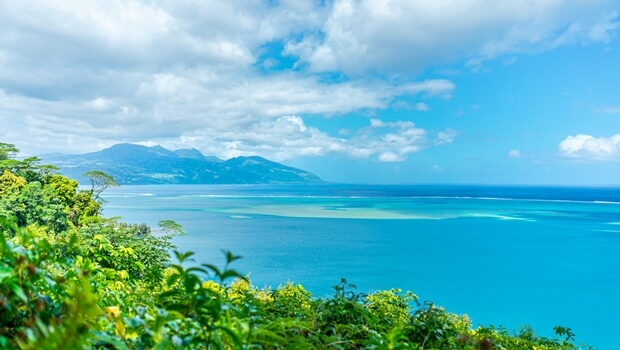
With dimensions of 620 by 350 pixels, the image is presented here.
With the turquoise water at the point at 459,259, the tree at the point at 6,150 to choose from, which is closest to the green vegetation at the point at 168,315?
the turquoise water at the point at 459,259

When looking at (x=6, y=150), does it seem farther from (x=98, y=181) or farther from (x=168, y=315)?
(x=168, y=315)

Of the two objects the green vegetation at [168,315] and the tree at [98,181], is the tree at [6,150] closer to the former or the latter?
the tree at [98,181]

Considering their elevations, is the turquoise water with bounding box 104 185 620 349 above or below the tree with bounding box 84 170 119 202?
below

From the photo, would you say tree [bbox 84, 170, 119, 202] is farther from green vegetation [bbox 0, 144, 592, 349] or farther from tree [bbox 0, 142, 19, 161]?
green vegetation [bbox 0, 144, 592, 349]

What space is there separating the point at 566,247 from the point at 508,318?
1797cm

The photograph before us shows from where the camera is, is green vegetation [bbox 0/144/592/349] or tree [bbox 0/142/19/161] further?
tree [bbox 0/142/19/161]

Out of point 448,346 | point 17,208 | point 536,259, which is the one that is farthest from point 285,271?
point 448,346

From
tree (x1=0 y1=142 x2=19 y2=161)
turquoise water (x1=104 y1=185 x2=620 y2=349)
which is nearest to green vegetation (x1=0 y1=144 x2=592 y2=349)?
turquoise water (x1=104 y1=185 x2=620 y2=349)

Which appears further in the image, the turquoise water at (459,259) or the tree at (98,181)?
the tree at (98,181)

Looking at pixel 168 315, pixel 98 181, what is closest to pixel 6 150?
pixel 98 181

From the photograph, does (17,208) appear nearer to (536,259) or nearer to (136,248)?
(136,248)

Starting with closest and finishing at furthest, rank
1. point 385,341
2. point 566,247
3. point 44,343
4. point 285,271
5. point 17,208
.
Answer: point 44,343 → point 385,341 → point 17,208 → point 285,271 → point 566,247

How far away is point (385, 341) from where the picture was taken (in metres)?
0.84

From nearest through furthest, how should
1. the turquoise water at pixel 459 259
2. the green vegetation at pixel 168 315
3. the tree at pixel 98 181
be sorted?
the green vegetation at pixel 168 315 < the turquoise water at pixel 459 259 < the tree at pixel 98 181
